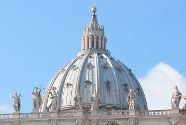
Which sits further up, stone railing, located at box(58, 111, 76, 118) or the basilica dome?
the basilica dome

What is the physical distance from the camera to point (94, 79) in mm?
105125

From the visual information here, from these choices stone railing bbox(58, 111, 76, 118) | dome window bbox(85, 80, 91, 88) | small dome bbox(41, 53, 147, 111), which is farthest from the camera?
dome window bbox(85, 80, 91, 88)

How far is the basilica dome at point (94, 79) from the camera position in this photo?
102 meters

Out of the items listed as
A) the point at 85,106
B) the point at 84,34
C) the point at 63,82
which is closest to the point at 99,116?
the point at 85,106

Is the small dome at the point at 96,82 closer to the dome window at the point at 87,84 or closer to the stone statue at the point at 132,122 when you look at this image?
the dome window at the point at 87,84

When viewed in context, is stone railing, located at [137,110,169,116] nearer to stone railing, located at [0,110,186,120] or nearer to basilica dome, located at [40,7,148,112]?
stone railing, located at [0,110,186,120]

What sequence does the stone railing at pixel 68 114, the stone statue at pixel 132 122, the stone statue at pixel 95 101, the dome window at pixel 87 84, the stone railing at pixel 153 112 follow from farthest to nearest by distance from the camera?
the dome window at pixel 87 84 < the stone railing at pixel 68 114 < the stone statue at pixel 95 101 < the stone railing at pixel 153 112 < the stone statue at pixel 132 122

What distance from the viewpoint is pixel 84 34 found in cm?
11394

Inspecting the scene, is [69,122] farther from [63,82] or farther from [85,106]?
[63,82]

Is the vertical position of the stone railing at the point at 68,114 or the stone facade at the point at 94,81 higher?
the stone facade at the point at 94,81

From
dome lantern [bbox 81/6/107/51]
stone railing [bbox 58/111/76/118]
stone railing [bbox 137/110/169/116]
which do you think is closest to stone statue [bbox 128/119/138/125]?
stone railing [bbox 137/110/169/116]

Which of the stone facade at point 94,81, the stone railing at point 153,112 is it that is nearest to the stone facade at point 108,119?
the stone railing at point 153,112

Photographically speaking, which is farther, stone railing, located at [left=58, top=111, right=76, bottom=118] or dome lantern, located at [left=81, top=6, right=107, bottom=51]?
dome lantern, located at [left=81, top=6, right=107, bottom=51]

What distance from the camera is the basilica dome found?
10162cm
